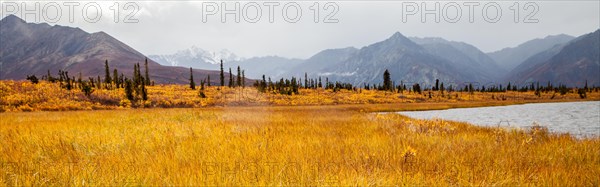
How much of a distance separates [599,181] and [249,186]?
4196 millimetres

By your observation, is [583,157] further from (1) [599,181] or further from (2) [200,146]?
(2) [200,146]

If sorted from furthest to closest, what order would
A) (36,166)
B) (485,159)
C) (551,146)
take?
(551,146)
(485,159)
(36,166)

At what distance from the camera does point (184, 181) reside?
3.42 m

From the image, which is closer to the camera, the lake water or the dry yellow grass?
the dry yellow grass

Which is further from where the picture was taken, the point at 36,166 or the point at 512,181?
the point at 36,166

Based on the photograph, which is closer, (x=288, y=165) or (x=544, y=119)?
(x=288, y=165)

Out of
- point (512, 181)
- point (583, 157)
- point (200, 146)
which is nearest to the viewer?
point (512, 181)

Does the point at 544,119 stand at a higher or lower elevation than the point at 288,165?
lower

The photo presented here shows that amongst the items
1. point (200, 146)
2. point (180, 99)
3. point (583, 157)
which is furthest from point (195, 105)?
point (583, 157)

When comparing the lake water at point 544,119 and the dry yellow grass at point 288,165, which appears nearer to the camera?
the dry yellow grass at point 288,165

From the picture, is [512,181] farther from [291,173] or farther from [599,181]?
[291,173]

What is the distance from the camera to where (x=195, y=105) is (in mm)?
43875

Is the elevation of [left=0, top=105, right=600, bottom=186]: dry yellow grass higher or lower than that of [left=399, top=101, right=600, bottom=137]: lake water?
higher

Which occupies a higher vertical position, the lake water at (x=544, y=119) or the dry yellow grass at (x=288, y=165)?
the dry yellow grass at (x=288, y=165)
